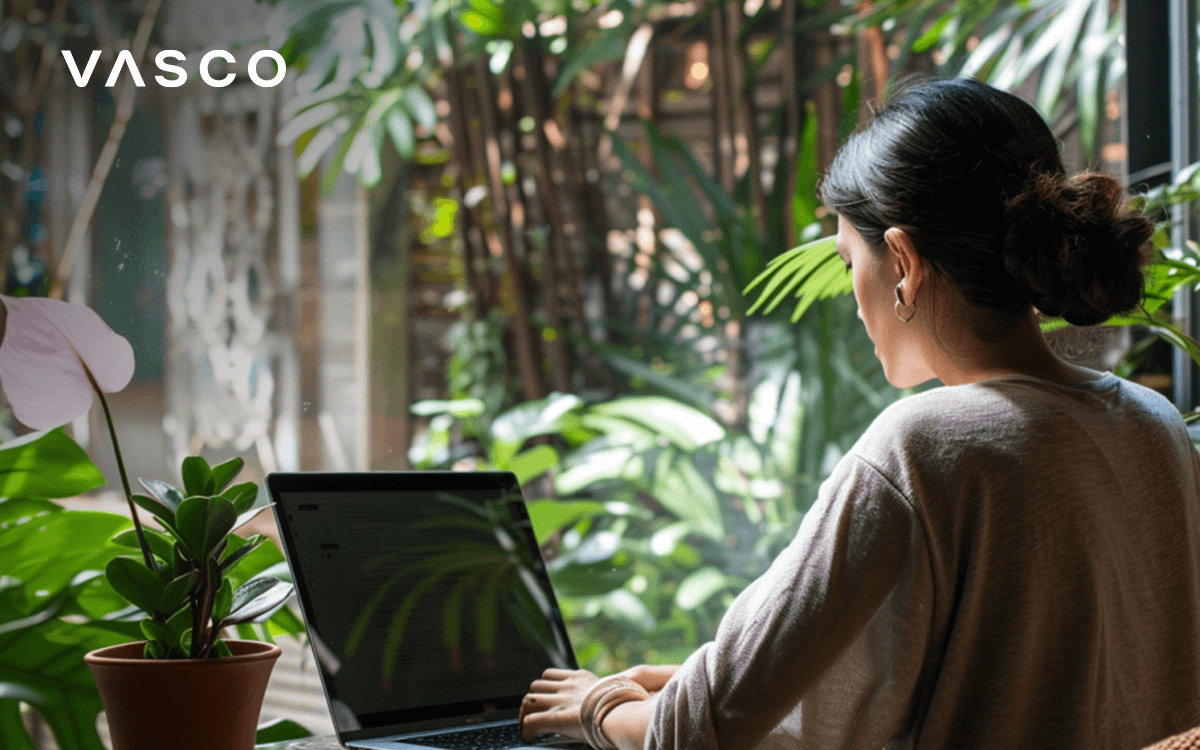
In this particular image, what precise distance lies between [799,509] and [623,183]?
2.91 ft

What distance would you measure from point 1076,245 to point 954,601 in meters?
0.25

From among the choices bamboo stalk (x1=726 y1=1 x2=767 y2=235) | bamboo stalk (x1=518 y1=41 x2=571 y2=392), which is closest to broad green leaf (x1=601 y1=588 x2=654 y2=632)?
bamboo stalk (x1=518 y1=41 x2=571 y2=392)

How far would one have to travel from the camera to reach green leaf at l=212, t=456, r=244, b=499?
793 millimetres

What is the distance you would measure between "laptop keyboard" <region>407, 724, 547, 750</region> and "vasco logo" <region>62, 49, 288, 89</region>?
39.5 inches

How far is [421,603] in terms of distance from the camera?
95 centimetres

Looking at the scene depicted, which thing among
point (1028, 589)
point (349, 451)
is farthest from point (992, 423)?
point (349, 451)

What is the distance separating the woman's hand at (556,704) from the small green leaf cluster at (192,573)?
23 centimetres

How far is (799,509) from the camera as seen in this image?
195 cm

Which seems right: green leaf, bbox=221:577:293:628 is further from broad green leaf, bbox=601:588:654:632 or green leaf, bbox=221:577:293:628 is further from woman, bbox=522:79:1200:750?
broad green leaf, bbox=601:588:654:632

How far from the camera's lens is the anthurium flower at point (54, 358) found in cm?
77

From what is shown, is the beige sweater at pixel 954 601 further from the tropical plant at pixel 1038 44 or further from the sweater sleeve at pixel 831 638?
the tropical plant at pixel 1038 44

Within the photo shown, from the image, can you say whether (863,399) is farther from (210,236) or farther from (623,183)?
(210,236)

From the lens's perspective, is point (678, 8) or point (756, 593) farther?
point (678, 8)

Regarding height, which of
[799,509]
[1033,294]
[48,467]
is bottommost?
[799,509]
